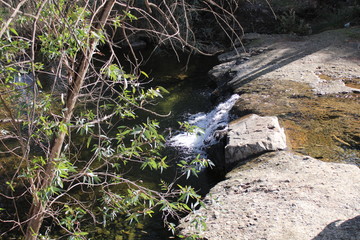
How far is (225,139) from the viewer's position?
5.45m

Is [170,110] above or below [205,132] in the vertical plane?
below

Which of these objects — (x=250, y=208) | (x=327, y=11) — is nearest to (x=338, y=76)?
(x=250, y=208)

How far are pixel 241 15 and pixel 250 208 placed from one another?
9910 mm

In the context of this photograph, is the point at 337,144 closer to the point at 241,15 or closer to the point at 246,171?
the point at 246,171

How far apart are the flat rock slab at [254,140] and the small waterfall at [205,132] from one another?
0.51m

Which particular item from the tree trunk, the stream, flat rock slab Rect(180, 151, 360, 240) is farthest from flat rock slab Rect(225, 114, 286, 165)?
the tree trunk

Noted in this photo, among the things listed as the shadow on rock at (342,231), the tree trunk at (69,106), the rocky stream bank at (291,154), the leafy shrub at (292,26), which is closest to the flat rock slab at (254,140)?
the rocky stream bank at (291,154)

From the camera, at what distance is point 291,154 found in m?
4.63

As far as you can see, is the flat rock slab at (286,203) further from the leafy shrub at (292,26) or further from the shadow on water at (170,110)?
the leafy shrub at (292,26)

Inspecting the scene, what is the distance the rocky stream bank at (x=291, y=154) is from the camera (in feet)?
11.4

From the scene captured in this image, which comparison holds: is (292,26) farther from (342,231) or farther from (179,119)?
(342,231)

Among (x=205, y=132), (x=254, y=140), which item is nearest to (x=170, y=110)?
(x=205, y=132)

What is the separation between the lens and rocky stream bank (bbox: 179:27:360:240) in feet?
11.4

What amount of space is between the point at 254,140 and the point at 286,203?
4.20ft
